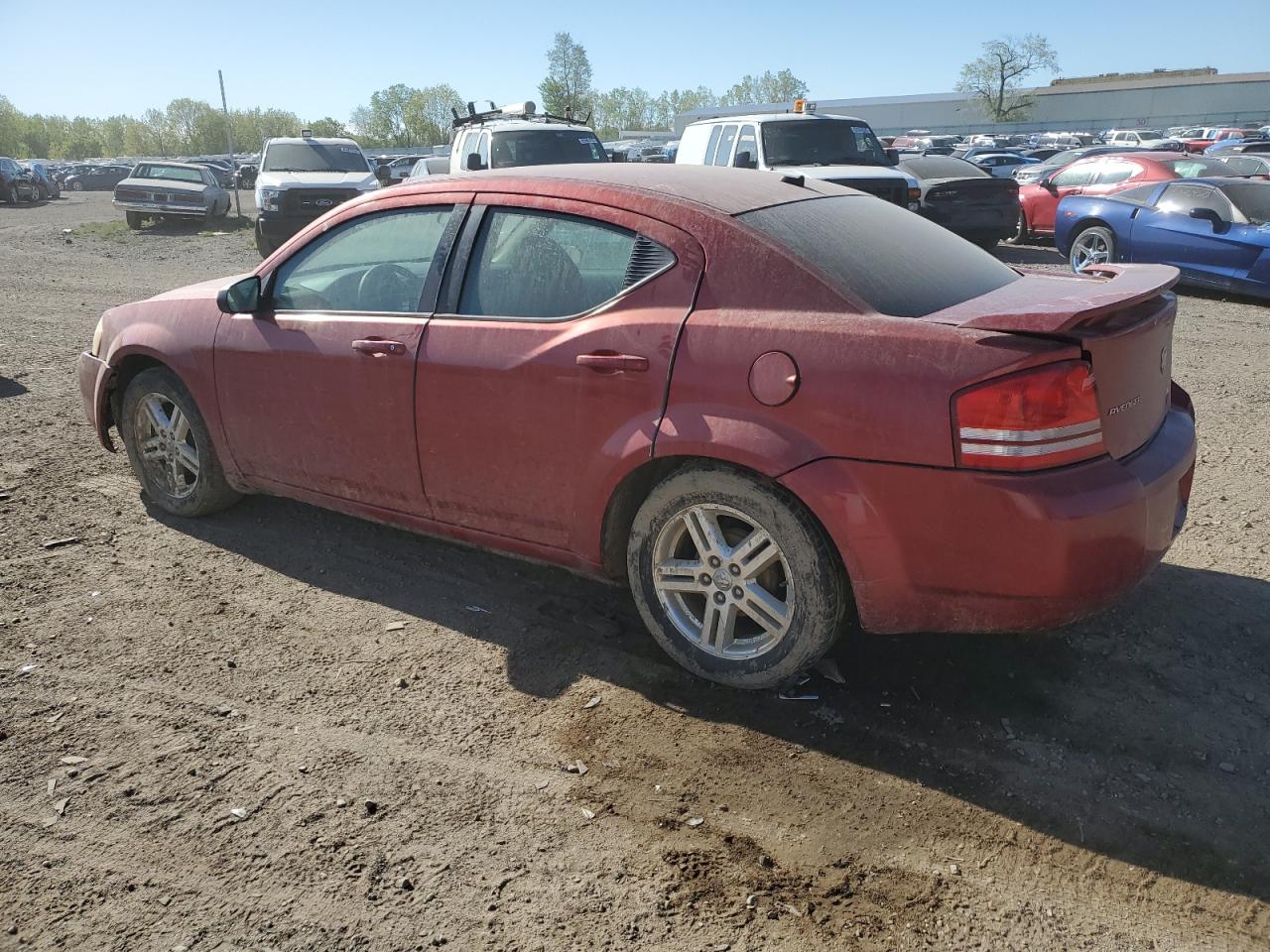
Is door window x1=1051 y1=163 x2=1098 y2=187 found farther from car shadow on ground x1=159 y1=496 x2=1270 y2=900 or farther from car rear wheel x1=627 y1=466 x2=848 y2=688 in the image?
car rear wheel x1=627 y1=466 x2=848 y2=688

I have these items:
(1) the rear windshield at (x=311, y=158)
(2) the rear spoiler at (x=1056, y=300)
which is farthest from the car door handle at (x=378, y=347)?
(1) the rear windshield at (x=311, y=158)

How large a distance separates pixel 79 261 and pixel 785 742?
1837 centimetres

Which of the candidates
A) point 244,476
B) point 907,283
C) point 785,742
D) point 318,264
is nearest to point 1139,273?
point 907,283

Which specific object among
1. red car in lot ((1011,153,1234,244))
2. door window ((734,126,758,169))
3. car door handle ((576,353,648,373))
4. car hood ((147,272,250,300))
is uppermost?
door window ((734,126,758,169))

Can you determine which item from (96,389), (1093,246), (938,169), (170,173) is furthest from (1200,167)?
(170,173)

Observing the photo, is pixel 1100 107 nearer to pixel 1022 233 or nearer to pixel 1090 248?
pixel 1022 233

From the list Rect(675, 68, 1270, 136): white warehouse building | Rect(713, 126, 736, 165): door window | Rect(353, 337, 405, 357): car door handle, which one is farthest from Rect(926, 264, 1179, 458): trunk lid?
Rect(675, 68, 1270, 136): white warehouse building

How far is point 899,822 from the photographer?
2699mm

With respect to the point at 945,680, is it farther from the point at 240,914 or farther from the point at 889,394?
the point at 240,914

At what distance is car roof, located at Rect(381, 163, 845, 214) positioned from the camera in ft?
11.3

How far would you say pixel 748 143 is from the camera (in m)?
12.6

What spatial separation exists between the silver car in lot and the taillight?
78.7 feet

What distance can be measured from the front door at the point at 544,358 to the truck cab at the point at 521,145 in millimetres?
10264

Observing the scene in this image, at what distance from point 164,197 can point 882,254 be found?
77.4 ft
